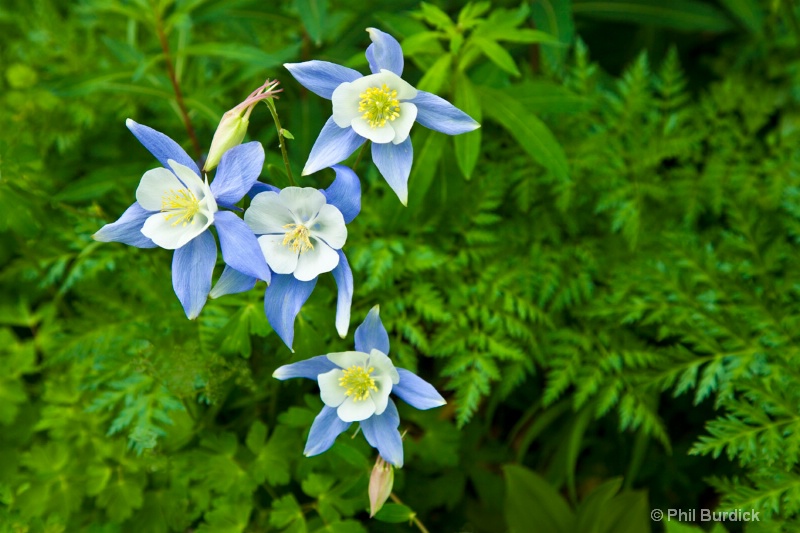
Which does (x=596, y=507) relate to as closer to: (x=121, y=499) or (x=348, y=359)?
(x=348, y=359)

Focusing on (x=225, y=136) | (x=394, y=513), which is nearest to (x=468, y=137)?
(x=225, y=136)

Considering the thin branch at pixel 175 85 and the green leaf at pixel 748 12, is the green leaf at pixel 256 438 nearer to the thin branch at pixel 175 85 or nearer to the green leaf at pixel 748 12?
the thin branch at pixel 175 85

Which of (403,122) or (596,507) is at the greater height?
(403,122)

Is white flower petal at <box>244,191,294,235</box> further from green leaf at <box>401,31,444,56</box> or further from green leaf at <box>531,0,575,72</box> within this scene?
green leaf at <box>531,0,575,72</box>

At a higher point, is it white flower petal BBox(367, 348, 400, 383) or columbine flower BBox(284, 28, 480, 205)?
columbine flower BBox(284, 28, 480, 205)

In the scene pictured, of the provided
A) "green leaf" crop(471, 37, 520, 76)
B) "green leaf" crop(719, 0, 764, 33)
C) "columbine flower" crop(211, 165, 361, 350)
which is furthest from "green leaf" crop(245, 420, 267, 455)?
"green leaf" crop(719, 0, 764, 33)

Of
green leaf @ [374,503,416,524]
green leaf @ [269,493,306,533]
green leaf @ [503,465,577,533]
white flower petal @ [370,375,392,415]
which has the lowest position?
green leaf @ [503,465,577,533]

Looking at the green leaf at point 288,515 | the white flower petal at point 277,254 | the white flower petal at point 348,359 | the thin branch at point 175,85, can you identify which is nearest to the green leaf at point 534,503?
the green leaf at point 288,515

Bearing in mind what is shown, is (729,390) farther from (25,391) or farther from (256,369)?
(25,391)
